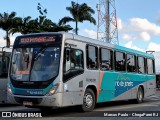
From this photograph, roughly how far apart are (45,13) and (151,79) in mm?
33116

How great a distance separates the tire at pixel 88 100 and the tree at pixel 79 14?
1477 inches

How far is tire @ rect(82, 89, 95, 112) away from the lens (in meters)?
15.0

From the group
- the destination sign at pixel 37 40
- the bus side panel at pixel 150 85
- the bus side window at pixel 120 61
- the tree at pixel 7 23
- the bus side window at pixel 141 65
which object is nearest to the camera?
the destination sign at pixel 37 40

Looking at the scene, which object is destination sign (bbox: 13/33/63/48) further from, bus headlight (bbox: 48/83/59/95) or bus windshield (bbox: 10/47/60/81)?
bus headlight (bbox: 48/83/59/95)

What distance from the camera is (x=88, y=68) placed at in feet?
50.3

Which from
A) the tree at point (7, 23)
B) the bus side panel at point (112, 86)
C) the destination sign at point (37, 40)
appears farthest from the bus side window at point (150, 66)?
the tree at point (7, 23)

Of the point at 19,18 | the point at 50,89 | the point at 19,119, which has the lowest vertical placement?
the point at 19,119

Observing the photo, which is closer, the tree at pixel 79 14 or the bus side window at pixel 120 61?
the bus side window at pixel 120 61

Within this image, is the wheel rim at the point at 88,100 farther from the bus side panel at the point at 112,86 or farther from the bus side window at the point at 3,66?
the bus side window at the point at 3,66

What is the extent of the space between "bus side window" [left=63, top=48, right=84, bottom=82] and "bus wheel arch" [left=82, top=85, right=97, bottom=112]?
3.42ft

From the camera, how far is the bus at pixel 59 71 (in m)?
Answer: 13.3

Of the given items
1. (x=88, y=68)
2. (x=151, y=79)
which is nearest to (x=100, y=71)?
(x=88, y=68)

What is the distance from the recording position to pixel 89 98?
15312 millimetres

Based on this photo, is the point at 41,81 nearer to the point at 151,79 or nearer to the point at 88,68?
the point at 88,68
